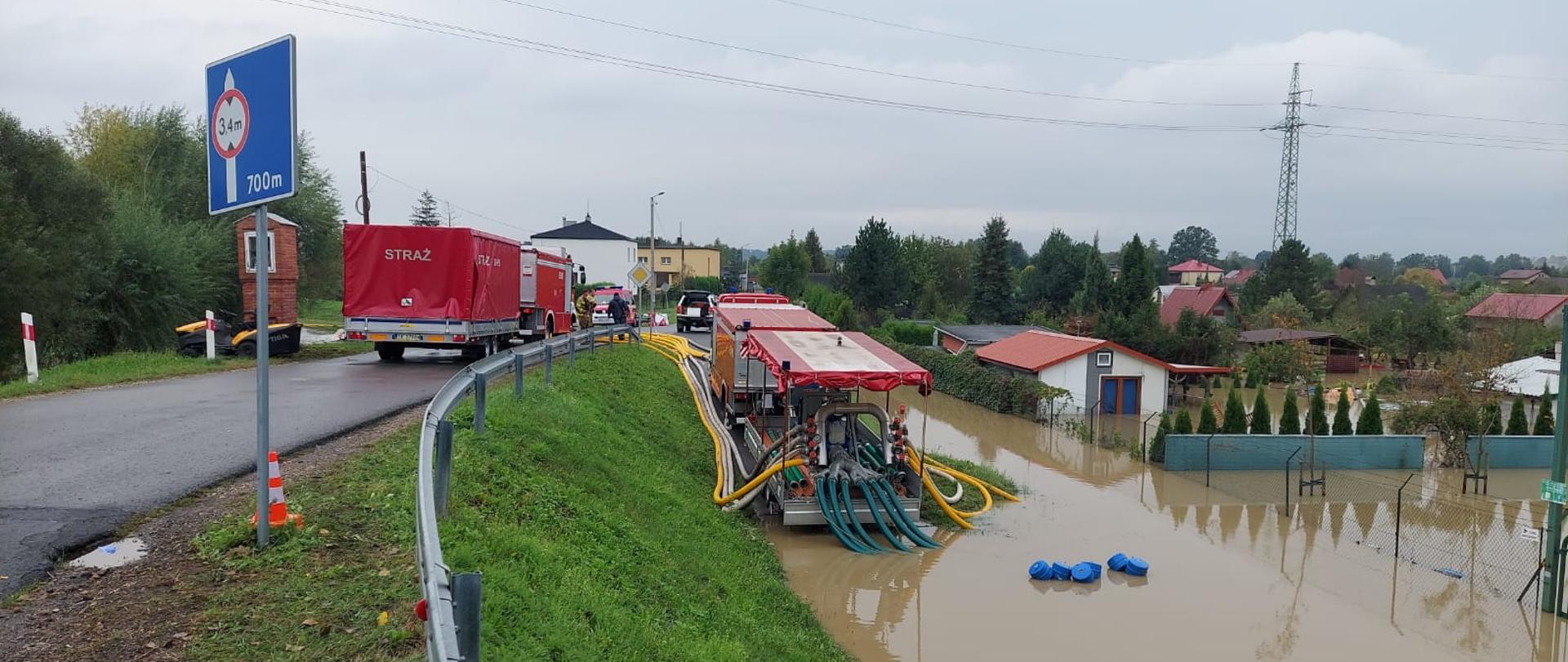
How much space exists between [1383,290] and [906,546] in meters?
93.8

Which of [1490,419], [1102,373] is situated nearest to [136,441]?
[1102,373]

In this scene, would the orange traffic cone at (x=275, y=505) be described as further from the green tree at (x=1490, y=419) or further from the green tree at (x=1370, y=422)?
the green tree at (x=1490, y=419)

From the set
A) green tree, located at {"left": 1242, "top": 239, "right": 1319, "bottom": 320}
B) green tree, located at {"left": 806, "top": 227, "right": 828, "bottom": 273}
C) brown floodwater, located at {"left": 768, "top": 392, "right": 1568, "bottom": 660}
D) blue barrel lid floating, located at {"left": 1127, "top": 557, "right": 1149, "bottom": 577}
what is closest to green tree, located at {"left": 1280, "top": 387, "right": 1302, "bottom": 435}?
brown floodwater, located at {"left": 768, "top": 392, "right": 1568, "bottom": 660}

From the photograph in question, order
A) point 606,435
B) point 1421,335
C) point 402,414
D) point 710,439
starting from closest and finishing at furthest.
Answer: point 402,414 < point 606,435 < point 710,439 < point 1421,335

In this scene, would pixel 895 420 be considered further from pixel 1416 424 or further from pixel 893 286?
pixel 893 286

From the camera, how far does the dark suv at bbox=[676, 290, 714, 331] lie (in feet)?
140

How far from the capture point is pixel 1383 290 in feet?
293

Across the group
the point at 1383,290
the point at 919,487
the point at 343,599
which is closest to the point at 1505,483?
the point at 919,487

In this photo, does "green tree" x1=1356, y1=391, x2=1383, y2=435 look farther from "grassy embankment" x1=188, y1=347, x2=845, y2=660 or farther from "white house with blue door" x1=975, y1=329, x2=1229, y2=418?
"grassy embankment" x1=188, y1=347, x2=845, y2=660

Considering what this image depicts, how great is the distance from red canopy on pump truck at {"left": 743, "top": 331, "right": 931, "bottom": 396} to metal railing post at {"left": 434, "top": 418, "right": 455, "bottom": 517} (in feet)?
25.0

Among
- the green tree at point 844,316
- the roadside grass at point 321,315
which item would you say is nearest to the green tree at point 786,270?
the green tree at point 844,316

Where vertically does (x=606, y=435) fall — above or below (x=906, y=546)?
above

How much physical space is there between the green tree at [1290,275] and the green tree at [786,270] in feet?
116

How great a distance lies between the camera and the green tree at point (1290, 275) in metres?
70.6
